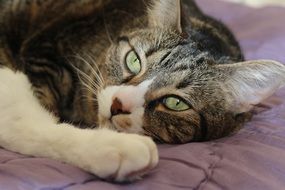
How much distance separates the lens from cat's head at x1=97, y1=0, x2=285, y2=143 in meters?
0.95

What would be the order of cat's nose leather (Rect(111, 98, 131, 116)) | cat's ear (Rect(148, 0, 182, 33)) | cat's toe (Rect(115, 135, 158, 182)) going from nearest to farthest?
cat's toe (Rect(115, 135, 158, 182)) → cat's nose leather (Rect(111, 98, 131, 116)) → cat's ear (Rect(148, 0, 182, 33))

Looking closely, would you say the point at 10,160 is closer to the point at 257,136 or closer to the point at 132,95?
the point at 132,95

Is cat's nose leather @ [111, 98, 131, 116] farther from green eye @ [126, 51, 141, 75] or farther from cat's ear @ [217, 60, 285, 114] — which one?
cat's ear @ [217, 60, 285, 114]

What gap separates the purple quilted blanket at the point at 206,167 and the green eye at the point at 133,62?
0.18 meters

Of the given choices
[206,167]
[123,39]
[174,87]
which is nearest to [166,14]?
[123,39]

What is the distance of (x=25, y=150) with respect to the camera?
0.85 metres

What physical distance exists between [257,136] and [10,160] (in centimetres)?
55

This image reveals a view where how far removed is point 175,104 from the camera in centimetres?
99

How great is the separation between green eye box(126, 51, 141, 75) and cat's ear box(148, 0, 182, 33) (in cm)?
12

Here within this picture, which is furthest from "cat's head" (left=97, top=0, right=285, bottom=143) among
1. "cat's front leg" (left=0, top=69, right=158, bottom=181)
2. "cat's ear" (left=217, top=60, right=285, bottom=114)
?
"cat's front leg" (left=0, top=69, right=158, bottom=181)

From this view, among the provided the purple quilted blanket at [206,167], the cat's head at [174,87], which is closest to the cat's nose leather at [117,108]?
the cat's head at [174,87]

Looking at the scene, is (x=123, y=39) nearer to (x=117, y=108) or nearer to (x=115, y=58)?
(x=115, y=58)

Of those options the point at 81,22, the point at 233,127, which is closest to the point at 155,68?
the point at 233,127

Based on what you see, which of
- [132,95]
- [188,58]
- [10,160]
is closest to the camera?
[10,160]
